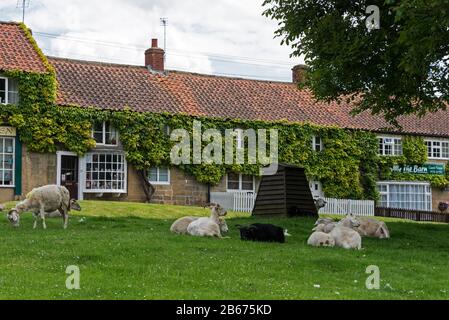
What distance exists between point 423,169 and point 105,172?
23.0m

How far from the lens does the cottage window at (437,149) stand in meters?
51.7

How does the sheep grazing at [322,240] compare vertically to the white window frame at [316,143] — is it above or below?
below

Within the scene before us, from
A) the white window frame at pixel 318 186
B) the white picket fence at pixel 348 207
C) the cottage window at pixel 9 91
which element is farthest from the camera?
the white window frame at pixel 318 186

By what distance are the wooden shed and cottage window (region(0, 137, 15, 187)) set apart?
15262mm

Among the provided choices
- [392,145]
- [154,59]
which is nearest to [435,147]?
[392,145]

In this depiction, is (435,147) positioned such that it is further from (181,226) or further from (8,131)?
(181,226)

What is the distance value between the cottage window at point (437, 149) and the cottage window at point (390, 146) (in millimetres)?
2461

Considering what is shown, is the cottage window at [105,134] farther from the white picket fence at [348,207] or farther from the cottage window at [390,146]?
the cottage window at [390,146]

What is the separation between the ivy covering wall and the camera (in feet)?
127

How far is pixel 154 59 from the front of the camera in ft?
157

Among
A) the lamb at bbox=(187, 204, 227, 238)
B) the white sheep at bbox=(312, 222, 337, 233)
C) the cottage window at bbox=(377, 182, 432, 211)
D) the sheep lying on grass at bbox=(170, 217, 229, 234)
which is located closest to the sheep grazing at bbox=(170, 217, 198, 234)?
the sheep lying on grass at bbox=(170, 217, 229, 234)

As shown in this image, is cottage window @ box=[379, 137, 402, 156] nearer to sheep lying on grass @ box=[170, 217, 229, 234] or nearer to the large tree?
the large tree

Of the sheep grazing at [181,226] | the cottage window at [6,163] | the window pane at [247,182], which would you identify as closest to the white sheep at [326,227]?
the sheep grazing at [181,226]
